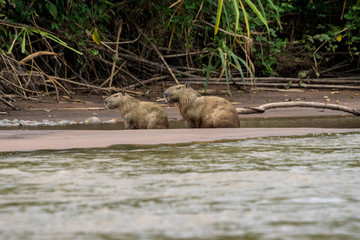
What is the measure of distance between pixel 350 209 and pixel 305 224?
411 mm

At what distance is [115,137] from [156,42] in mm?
6850

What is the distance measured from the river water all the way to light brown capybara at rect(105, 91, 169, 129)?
2.38 meters

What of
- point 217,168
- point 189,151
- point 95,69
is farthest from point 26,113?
point 217,168

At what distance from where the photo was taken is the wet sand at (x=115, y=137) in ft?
19.6

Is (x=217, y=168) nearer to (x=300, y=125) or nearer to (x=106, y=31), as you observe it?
(x=300, y=125)

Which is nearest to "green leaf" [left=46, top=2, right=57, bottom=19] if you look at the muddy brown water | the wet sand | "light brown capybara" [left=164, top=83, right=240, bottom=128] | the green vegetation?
the green vegetation

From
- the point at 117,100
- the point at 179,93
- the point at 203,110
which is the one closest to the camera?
the point at 203,110

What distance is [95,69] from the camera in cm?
1277

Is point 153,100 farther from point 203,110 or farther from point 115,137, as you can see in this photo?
point 115,137

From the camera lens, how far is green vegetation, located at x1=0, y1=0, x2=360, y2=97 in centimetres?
1107

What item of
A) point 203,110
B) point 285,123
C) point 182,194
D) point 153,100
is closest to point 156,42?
point 153,100

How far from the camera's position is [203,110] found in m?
8.12

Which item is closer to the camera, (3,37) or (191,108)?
(191,108)

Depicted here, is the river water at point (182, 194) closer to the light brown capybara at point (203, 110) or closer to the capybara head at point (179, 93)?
the light brown capybara at point (203, 110)
